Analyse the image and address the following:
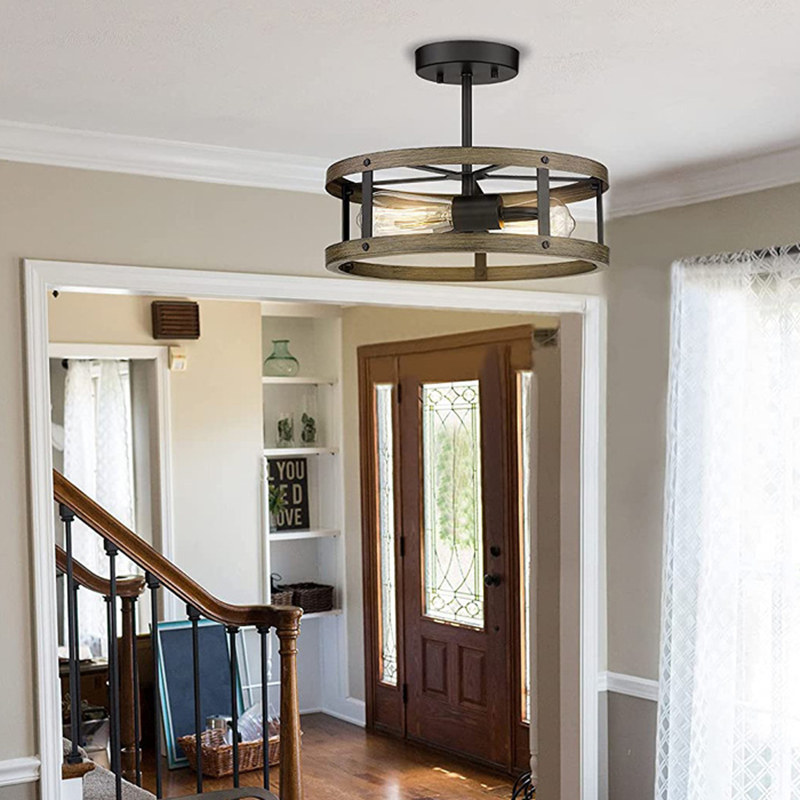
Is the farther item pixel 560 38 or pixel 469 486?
pixel 469 486

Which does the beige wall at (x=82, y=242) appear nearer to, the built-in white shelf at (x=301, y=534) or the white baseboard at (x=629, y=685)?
the white baseboard at (x=629, y=685)

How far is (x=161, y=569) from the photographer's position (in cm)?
400

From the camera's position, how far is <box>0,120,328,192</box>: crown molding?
10.6ft

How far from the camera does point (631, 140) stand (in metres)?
3.49

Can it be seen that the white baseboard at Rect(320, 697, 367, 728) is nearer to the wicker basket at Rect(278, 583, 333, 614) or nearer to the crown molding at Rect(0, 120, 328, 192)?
the wicker basket at Rect(278, 583, 333, 614)

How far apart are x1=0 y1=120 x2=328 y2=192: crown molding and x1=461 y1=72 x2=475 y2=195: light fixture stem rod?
1.11 meters

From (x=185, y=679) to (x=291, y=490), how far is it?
1399 mm

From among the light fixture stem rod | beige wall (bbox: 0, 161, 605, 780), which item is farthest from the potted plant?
the light fixture stem rod

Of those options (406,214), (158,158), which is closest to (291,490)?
(158,158)

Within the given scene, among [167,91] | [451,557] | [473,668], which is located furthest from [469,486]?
[167,91]

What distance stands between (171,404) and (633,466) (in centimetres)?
Result: 297

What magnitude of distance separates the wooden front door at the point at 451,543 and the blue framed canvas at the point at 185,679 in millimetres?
901

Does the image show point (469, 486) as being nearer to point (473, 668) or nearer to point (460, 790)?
point (473, 668)

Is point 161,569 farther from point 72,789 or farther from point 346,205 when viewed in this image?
point 346,205
